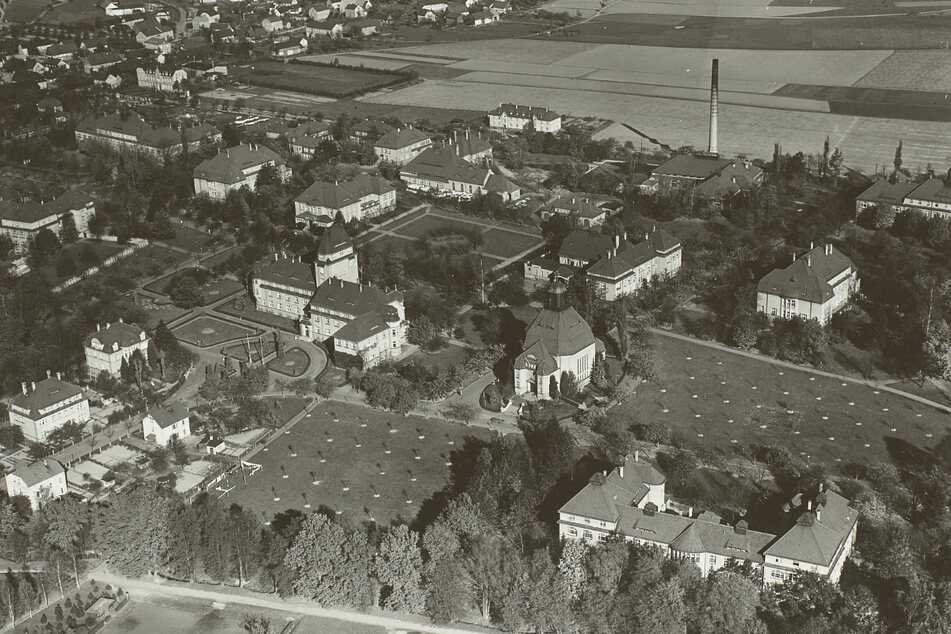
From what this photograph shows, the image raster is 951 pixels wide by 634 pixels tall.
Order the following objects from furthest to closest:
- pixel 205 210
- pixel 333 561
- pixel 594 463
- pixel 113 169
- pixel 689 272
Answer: pixel 113 169 < pixel 205 210 < pixel 689 272 < pixel 594 463 < pixel 333 561

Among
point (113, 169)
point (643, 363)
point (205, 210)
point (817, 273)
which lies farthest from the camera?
point (113, 169)

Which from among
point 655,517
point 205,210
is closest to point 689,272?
point 655,517

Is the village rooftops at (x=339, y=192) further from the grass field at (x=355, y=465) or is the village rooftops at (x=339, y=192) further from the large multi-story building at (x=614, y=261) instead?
the grass field at (x=355, y=465)

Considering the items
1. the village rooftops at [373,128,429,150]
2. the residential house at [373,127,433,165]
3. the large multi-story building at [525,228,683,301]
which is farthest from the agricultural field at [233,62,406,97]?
the large multi-story building at [525,228,683,301]

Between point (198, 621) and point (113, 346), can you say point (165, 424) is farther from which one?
point (198, 621)

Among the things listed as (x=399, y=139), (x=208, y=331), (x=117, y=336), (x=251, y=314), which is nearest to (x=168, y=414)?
(x=117, y=336)

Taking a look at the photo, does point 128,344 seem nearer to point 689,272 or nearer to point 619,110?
point 689,272

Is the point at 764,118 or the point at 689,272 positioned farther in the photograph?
the point at 764,118
